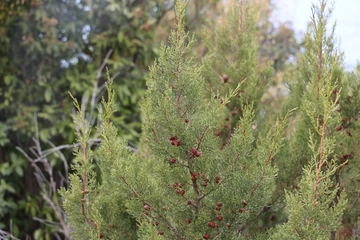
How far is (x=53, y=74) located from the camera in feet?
15.2

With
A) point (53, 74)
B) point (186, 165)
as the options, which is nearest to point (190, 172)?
point (186, 165)

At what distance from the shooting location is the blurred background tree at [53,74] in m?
4.33

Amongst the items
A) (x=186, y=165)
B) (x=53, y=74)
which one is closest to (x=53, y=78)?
(x=53, y=74)

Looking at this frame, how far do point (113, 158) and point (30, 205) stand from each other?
294 centimetres

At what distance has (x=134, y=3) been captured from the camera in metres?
4.82

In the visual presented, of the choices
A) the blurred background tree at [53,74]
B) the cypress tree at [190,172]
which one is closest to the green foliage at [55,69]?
the blurred background tree at [53,74]

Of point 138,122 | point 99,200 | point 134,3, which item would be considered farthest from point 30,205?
point 99,200

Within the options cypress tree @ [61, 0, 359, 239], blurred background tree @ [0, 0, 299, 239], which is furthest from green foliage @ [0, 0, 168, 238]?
cypress tree @ [61, 0, 359, 239]

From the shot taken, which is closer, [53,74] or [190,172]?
[190,172]

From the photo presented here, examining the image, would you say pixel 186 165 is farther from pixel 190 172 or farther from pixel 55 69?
pixel 55 69

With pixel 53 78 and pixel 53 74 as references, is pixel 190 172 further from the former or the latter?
pixel 53 74

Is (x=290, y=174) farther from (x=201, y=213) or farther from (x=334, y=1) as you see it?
(x=334, y=1)

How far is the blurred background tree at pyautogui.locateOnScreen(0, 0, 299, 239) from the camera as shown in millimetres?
4332

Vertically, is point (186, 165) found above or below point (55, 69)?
below
